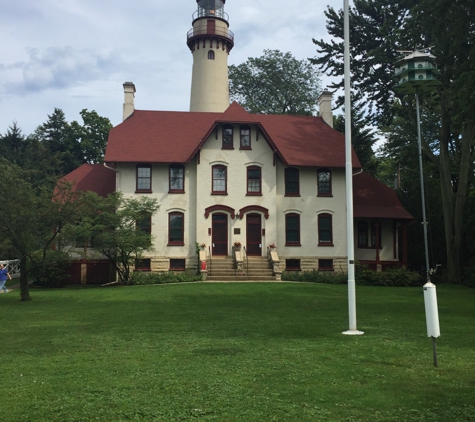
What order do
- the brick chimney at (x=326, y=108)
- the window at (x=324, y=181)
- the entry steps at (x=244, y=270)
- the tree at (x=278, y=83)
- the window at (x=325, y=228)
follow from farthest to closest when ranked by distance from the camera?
the tree at (x=278, y=83), the brick chimney at (x=326, y=108), the window at (x=324, y=181), the window at (x=325, y=228), the entry steps at (x=244, y=270)

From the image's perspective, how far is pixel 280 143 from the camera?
35.5m

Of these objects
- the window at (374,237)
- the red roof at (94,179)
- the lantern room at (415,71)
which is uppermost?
the lantern room at (415,71)

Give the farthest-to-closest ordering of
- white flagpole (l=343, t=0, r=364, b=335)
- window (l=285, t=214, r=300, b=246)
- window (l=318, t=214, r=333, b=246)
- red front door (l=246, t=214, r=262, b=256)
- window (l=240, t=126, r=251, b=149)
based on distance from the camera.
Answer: window (l=318, t=214, r=333, b=246)
window (l=285, t=214, r=300, b=246)
window (l=240, t=126, r=251, b=149)
red front door (l=246, t=214, r=262, b=256)
white flagpole (l=343, t=0, r=364, b=335)

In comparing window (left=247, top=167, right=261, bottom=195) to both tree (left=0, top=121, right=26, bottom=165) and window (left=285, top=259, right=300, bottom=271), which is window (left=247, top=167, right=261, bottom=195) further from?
tree (left=0, top=121, right=26, bottom=165)

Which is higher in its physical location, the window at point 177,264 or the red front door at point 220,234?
the red front door at point 220,234

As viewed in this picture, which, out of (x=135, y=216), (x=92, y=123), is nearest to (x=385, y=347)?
(x=135, y=216)

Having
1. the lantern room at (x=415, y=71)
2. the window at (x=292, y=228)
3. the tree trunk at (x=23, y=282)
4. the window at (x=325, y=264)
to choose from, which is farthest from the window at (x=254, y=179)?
the tree trunk at (x=23, y=282)

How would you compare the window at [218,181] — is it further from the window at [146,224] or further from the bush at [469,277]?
the bush at [469,277]

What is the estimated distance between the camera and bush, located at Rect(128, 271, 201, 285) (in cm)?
2958

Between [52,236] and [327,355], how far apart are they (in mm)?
14244

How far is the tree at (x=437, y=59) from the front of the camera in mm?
22859

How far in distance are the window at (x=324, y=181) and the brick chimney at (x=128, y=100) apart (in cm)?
1315

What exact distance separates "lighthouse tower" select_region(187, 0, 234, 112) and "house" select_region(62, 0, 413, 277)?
22.9ft

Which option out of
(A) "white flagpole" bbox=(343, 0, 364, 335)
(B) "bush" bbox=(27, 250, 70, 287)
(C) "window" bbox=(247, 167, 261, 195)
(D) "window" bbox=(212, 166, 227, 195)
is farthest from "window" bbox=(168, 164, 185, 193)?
(A) "white flagpole" bbox=(343, 0, 364, 335)
